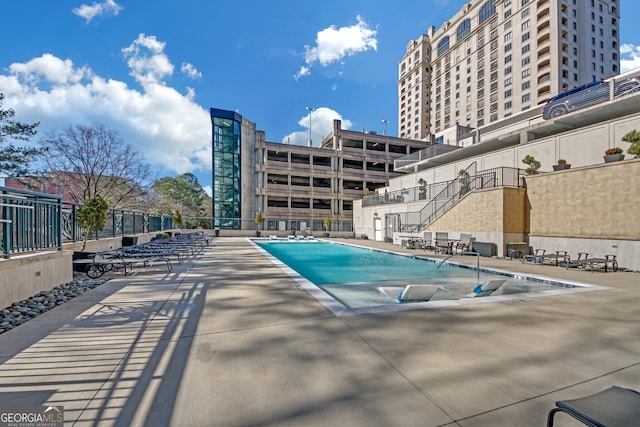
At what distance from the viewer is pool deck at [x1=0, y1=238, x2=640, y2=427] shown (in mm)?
2381

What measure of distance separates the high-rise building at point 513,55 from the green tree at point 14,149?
47.6m

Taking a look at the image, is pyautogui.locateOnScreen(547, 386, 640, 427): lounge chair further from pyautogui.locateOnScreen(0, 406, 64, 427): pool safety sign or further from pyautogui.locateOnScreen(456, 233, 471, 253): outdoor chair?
pyautogui.locateOnScreen(456, 233, 471, 253): outdoor chair

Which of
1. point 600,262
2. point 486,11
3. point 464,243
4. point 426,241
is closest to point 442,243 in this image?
point 426,241

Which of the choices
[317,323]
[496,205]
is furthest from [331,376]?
[496,205]

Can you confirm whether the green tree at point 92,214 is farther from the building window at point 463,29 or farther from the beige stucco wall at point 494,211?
the building window at point 463,29

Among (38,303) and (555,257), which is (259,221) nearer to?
(555,257)

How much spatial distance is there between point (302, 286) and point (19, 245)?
6908 millimetres

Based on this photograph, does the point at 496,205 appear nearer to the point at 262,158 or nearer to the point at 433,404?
the point at 433,404

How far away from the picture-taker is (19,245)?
21.4 ft

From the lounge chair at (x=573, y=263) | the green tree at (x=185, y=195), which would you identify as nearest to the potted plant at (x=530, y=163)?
the lounge chair at (x=573, y=263)

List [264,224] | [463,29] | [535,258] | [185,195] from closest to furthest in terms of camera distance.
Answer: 1. [535,258]
2. [264,224]
3. [185,195]
4. [463,29]

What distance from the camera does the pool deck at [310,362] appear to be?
238cm

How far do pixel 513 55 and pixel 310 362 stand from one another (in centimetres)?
7279

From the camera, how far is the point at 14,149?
1956cm
